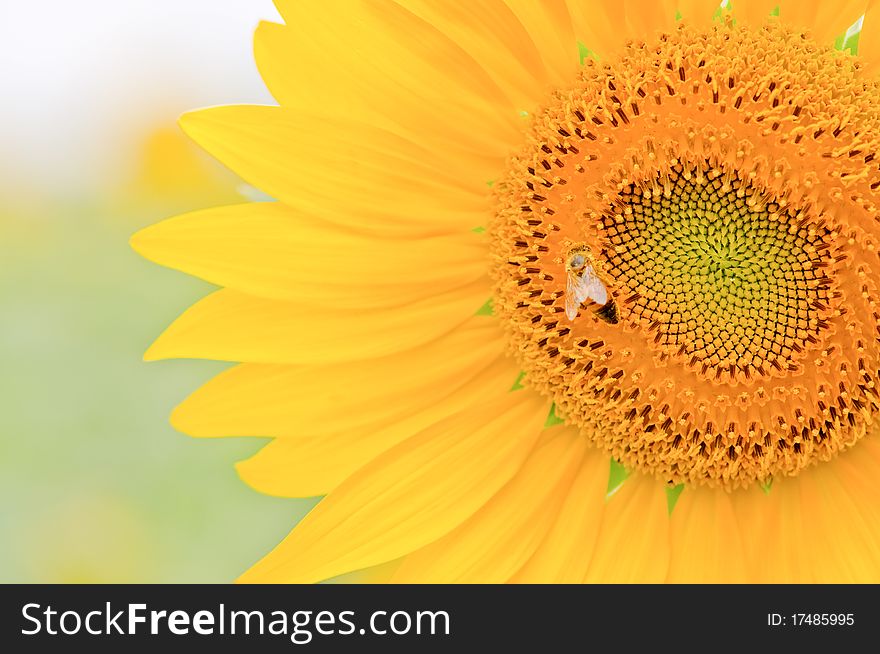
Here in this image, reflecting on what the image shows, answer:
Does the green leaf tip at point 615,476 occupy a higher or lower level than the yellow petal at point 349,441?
lower

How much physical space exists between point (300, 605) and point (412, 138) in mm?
980

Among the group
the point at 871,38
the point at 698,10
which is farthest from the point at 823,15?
the point at 698,10

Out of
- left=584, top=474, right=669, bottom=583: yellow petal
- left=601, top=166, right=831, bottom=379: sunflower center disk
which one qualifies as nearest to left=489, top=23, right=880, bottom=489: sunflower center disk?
left=601, top=166, right=831, bottom=379: sunflower center disk

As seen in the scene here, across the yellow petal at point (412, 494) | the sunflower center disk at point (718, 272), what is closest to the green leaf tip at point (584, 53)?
the sunflower center disk at point (718, 272)

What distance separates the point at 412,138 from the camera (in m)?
1.91

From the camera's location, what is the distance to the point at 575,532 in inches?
81.4

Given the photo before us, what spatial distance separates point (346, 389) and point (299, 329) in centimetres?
16

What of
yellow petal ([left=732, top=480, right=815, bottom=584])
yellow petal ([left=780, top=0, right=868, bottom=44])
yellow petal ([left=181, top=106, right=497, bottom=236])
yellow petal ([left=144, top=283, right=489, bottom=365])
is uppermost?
yellow petal ([left=780, top=0, right=868, bottom=44])

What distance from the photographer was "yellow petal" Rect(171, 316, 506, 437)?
1.96 meters

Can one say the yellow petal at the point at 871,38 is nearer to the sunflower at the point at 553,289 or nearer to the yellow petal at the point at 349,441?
the sunflower at the point at 553,289

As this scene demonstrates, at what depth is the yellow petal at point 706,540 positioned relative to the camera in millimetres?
2037

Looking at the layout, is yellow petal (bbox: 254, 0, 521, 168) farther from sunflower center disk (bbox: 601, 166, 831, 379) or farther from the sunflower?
sunflower center disk (bbox: 601, 166, 831, 379)

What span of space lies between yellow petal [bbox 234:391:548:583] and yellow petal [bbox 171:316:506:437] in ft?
0.24

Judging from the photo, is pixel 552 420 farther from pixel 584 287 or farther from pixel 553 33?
pixel 553 33
